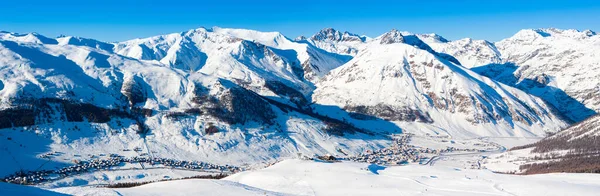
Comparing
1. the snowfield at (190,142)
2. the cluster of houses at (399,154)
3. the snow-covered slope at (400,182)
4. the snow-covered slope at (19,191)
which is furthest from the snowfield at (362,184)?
the cluster of houses at (399,154)

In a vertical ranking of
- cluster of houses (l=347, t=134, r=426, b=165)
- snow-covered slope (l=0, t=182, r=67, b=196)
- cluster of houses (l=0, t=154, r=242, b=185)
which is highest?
cluster of houses (l=347, t=134, r=426, b=165)

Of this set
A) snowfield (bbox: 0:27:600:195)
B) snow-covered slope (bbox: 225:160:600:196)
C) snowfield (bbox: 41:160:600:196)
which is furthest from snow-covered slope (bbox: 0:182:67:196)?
snow-covered slope (bbox: 225:160:600:196)

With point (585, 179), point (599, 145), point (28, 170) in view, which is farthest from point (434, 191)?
point (599, 145)

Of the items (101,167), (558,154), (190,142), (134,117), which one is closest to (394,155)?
(558,154)

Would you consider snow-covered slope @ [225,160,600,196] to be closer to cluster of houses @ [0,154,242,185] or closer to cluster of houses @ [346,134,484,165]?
cluster of houses @ [0,154,242,185]

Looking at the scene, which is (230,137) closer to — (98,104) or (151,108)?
(151,108)

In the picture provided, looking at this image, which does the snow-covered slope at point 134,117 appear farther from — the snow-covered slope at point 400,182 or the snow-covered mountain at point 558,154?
the snow-covered slope at point 400,182

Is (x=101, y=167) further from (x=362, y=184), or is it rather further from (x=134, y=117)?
(x=362, y=184)

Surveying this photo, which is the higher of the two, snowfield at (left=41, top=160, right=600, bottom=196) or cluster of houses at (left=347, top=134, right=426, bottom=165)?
cluster of houses at (left=347, top=134, right=426, bottom=165)

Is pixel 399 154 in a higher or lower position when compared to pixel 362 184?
higher
